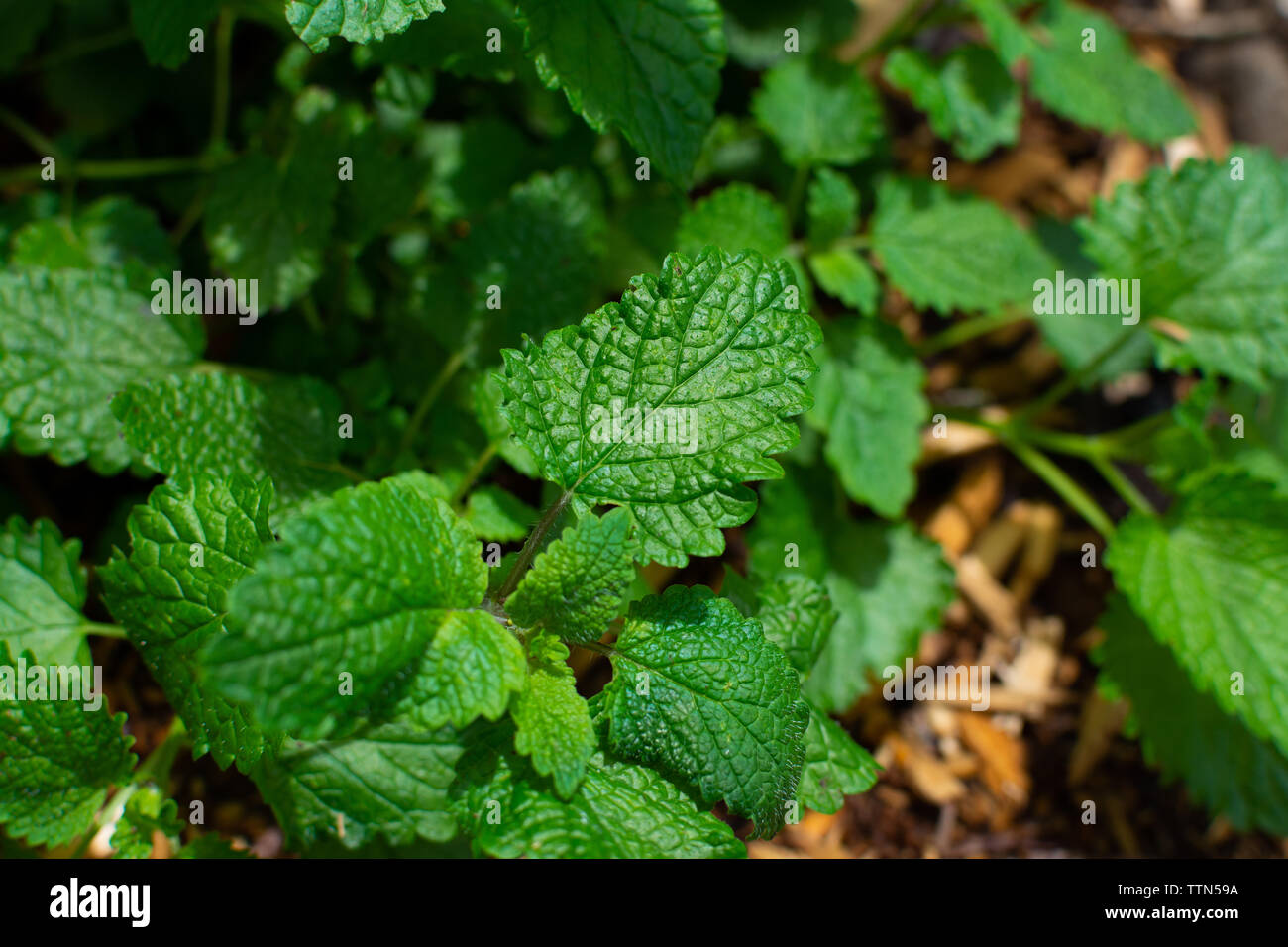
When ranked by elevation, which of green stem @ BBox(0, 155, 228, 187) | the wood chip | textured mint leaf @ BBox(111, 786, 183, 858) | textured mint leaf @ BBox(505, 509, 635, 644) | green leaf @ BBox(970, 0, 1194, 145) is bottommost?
the wood chip

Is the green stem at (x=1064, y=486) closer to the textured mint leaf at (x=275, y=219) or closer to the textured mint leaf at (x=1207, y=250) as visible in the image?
the textured mint leaf at (x=1207, y=250)

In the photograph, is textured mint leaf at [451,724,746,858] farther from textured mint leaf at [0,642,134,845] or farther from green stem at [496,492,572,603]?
textured mint leaf at [0,642,134,845]

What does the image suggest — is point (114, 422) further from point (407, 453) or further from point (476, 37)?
point (476, 37)

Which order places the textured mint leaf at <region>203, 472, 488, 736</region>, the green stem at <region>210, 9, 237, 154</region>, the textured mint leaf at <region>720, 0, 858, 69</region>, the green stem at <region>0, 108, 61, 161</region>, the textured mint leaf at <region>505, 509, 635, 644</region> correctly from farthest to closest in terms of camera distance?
the textured mint leaf at <region>720, 0, 858, 69</region> < the green stem at <region>0, 108, 61, 161</region> < the green stem at <region>210, 9, 237, 154</region> < the textured mint leaf at <region>505, 509, 635, 644</region> < the textured mint leaf at <region>203, 472, 488, 736</region>

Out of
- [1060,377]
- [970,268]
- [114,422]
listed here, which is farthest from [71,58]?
[1060,377]

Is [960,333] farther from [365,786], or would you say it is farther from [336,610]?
[336,610]

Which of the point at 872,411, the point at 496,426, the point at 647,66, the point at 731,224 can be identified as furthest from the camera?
the point at 872,411

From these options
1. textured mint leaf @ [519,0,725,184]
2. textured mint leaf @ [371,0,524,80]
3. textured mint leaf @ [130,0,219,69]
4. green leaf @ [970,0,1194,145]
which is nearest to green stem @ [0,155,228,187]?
textured mint leaf @ [130,0,219,69]

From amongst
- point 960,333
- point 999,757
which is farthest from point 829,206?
point 999,757
